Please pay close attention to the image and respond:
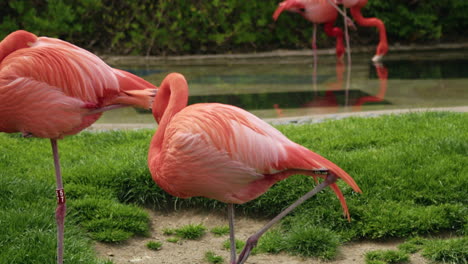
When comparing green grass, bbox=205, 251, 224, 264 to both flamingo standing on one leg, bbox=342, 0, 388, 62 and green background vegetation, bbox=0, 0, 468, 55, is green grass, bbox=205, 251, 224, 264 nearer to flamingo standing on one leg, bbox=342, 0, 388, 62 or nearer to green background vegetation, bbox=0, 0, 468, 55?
flamingo standing on one leg, bbox=342, 0, 388, 62

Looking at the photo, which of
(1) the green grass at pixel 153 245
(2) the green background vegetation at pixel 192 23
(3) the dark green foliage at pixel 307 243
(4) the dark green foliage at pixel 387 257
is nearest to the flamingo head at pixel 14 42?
(1) the green grass at pixel 153 245

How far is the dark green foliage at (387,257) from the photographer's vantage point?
12.5ft

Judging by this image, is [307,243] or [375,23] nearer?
[307,243]

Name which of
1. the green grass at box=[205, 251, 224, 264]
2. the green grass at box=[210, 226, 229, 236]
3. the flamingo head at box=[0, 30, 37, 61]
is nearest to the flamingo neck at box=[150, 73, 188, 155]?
the flamingo head at box=[0, 30, 37, 61]

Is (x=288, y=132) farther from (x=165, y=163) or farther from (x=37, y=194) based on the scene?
(x=165, y=163)

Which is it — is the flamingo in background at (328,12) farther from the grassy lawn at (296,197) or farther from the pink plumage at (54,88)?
the pink plumage at (54,88)

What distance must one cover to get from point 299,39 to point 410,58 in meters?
2.37

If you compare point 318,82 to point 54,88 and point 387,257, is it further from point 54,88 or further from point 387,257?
point 54,88

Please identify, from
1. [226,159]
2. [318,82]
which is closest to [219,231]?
[226,159]

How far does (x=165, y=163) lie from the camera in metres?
2.86

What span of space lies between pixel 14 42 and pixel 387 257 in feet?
7.95

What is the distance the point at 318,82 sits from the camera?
9.16 metres

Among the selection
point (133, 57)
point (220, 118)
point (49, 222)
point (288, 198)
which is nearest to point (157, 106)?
point (220, 118)

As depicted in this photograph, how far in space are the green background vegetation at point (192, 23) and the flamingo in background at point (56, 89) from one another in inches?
337
